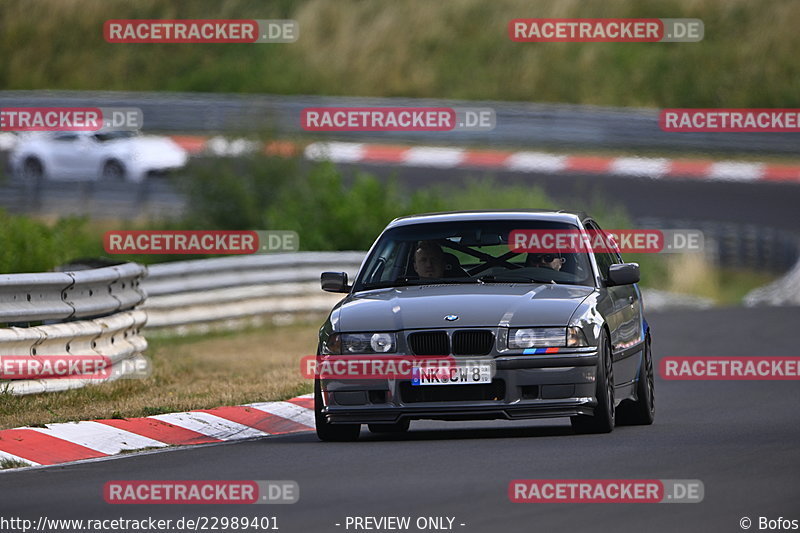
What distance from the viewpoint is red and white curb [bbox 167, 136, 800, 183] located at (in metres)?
37.1

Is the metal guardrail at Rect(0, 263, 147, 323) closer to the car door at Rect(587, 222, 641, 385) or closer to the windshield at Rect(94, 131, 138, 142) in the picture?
the car door at Rect(587, 222, 641, 385)

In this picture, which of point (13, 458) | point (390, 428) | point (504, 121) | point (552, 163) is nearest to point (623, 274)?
point (390, 428)

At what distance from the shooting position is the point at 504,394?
1098 centimetres

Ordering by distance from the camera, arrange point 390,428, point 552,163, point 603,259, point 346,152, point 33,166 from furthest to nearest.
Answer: point 346,152 < point 33,166 < point 552,163 < point 603,259 < point 390,428

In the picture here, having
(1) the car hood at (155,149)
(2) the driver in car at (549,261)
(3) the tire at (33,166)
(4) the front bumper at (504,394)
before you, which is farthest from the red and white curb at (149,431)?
(3) the tire at (33,166)

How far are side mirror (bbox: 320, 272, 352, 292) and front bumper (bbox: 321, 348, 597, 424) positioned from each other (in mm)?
1319

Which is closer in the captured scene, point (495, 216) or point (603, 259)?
point (495, 216)

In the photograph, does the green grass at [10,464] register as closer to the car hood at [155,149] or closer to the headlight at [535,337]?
the headlight at [535,337]

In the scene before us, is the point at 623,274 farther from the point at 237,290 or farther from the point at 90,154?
the point at 90,154

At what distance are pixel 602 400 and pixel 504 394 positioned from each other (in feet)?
2.20

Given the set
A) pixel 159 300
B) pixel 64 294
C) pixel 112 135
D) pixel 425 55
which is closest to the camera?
pixel 64 294

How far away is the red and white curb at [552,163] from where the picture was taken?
37.1 metres

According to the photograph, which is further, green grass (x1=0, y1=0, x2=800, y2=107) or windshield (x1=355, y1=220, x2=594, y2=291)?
green grass (x1=0, y1=0, x2=800, y2=107)

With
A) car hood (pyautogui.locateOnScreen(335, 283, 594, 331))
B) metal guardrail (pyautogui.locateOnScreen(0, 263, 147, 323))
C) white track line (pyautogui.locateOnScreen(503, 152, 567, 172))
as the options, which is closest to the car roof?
car hood (pyautogui.locateOnScreen(335, 283, 594, 331))
